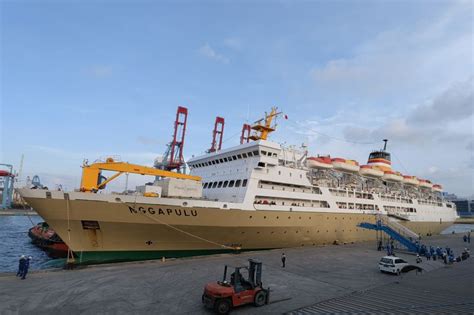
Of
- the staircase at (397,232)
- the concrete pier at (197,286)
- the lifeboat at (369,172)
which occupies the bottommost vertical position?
the concrete pier at (197,286)

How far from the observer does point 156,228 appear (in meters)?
17.0

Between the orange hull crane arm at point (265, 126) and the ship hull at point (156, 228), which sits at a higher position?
the orange hull crane arm at point (265, 126)

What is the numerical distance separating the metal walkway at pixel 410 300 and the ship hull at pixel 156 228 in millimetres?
9321

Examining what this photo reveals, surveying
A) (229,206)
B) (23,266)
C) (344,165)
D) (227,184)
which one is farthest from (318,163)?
(23,266)

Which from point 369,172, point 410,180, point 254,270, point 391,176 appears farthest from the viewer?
point 410,180

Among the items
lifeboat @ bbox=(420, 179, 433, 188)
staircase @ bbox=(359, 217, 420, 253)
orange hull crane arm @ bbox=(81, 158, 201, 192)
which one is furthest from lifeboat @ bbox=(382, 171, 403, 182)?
orange hull crane arm @ bbox=(81, 158, 201, 192)

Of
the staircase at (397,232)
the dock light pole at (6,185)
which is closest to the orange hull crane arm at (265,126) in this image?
the staircase at (397,232)

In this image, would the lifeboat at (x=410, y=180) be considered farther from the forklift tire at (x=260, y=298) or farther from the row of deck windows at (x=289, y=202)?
the forklift tire at (x=260, y=298)

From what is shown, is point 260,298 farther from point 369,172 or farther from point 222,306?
point 369,172

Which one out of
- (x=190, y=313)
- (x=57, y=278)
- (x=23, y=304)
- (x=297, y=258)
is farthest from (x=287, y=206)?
(x=23, y=304)

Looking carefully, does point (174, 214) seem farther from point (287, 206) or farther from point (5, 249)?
point (5, 249)

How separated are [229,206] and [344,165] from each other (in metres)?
15.1

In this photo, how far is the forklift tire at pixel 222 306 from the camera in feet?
29.5

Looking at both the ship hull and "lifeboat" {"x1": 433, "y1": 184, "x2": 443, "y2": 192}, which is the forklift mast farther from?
"lifeboat" {"x1": 433, "y1": 184, "x2": 443, "y2": 192}
